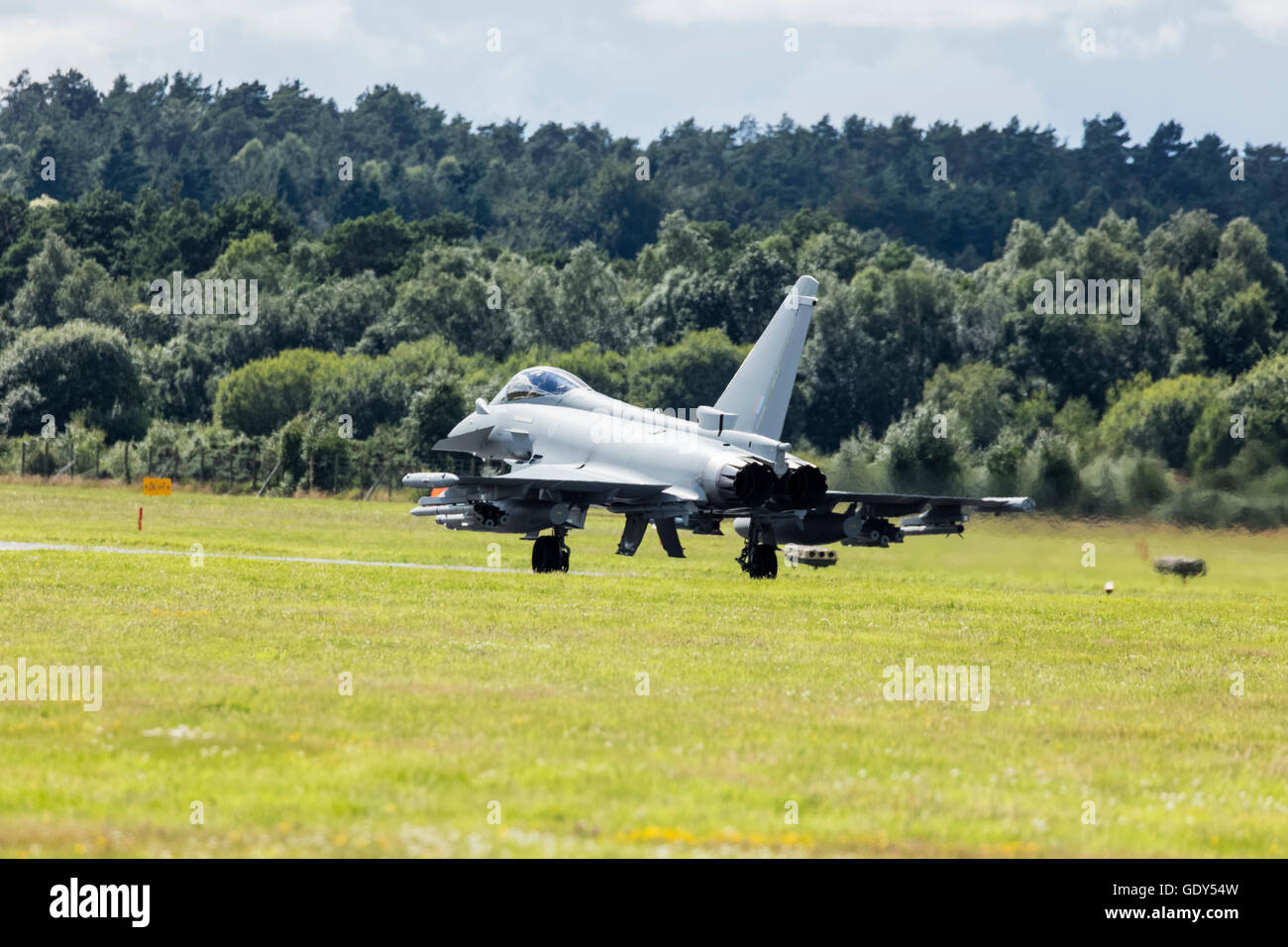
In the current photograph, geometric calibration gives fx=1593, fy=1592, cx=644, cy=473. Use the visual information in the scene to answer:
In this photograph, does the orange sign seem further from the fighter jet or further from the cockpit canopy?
the fighter jet

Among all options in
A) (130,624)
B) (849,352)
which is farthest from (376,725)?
(849,352)

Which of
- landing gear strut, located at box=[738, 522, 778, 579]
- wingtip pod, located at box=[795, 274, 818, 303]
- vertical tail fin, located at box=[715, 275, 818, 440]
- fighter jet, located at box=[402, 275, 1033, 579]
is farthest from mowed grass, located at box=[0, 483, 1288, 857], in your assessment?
wingtip pod, located at box=[795, 274, 818, 303]

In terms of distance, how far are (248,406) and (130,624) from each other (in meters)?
86.4

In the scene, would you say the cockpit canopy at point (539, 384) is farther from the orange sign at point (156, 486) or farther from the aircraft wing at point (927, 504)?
the orange sign at point (156, 486)

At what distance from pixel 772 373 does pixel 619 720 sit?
65.4 feet

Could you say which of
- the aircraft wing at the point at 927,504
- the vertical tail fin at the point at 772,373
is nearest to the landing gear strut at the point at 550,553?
the vertical tail fin at the point at 772,373

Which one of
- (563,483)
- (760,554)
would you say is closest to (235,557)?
(563,483)

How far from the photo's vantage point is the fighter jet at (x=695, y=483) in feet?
106

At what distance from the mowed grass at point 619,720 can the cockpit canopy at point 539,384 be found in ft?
20.9

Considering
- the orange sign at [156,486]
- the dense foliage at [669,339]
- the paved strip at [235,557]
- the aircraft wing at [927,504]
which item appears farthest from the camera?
the dense foliage at [669,339]

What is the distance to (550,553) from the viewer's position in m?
33.9

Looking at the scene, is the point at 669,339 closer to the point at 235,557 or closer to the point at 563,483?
the point at 235,557
